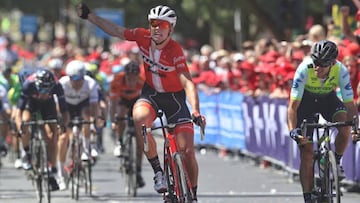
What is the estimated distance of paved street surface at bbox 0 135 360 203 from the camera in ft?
56.5

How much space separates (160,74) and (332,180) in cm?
196

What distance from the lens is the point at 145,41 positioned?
529 inches

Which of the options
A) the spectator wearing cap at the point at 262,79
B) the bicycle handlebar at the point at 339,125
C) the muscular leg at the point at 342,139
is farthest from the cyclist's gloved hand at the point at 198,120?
the spectator wearing cap at the point at 262,79

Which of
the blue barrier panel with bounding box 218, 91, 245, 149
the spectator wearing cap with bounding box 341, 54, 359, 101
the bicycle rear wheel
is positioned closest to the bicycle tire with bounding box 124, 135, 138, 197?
the bicycle rear wheel

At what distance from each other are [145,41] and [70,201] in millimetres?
4321

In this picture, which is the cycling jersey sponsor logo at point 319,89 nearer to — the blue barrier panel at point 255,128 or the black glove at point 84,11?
the black glove at point 84,11

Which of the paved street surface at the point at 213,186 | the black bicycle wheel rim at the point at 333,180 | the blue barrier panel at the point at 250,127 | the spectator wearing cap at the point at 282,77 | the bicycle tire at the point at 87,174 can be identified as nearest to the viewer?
the black bicycle wheel rim at the point at 333,180

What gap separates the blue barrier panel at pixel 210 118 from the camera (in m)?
27.2

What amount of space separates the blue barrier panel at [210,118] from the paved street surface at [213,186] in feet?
7.23

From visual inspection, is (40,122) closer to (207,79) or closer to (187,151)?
(187,151)

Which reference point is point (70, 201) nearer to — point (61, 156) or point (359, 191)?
point (61, 156)

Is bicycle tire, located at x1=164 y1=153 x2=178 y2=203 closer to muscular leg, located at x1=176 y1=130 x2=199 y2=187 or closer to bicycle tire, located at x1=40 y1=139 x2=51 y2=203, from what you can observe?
muscular leg, located at x1=176 y1=130 x2=199 y2=187

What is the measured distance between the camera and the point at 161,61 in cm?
1336

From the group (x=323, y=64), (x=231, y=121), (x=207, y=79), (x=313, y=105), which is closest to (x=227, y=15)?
(x=207, y=79)
